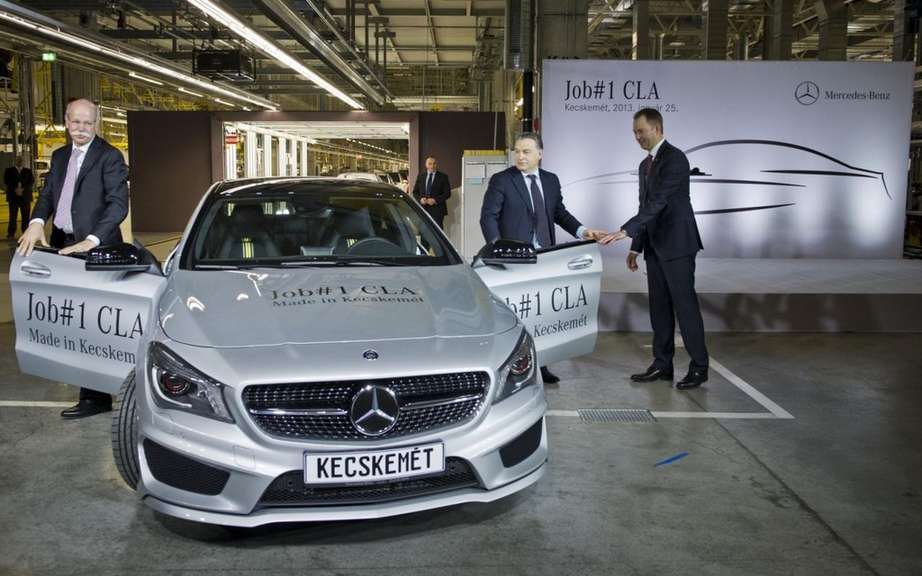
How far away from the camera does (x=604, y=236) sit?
5031 mm

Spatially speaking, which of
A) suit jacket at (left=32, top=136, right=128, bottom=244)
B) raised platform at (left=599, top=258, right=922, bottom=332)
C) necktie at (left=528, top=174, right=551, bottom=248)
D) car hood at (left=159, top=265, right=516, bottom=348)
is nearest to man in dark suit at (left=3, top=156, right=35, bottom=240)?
raised platform at (left=599, top=258, right=922, bottom=332)

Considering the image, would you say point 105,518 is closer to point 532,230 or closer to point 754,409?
point 532,230

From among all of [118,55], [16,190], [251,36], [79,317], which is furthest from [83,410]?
[16,190]

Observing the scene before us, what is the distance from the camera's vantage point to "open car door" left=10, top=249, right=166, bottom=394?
12.2 ft

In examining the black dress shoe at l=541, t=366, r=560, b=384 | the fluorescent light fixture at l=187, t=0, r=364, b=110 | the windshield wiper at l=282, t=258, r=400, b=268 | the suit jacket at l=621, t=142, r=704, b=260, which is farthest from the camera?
the fluorescent light fixture at l=187, t=0, r=364, b=110

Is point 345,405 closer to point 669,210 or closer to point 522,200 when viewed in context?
point 522,200

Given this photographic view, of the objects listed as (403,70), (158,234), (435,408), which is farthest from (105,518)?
(403,70)


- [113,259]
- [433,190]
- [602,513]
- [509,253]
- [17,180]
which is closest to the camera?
[602,513]

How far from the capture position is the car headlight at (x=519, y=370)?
2.91 m

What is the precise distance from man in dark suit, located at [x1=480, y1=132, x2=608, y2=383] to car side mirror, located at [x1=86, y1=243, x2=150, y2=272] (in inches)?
88.2

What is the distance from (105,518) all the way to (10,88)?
878 inches

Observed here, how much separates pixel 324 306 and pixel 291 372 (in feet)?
1.63

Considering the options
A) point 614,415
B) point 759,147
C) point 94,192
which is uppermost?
point 759,147

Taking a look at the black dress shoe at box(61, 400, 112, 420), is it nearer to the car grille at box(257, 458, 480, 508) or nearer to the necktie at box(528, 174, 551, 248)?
the car grille at box(257, 458, 480, 508)
